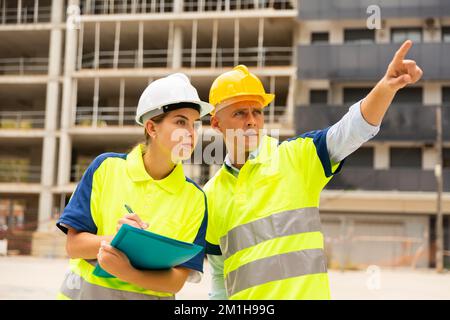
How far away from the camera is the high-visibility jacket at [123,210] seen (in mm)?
2420

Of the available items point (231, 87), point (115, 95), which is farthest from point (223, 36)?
point (231, 87)

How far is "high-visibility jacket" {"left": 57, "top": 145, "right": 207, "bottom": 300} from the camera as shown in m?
2.42

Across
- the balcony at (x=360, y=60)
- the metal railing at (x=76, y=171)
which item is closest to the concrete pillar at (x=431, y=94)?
the balcony at (x=360, y=60)

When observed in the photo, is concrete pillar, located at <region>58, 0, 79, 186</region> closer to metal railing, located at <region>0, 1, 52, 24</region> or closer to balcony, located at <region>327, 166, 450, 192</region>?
metal railing, located at <region>0, 1, 52, 24</region>

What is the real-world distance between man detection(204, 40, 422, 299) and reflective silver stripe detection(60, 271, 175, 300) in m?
0.50

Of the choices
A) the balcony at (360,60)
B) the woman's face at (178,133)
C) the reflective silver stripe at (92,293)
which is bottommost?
the reflective silver stripe at (92,293)

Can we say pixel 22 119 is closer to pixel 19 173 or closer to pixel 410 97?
pixel 19 173

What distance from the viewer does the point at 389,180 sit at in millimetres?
28609

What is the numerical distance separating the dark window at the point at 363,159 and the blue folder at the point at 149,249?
90.7 feet

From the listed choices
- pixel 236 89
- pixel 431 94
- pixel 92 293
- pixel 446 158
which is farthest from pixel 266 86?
pixel 92 293

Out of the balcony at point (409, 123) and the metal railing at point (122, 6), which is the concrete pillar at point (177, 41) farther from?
the balcony at point (409, 123)

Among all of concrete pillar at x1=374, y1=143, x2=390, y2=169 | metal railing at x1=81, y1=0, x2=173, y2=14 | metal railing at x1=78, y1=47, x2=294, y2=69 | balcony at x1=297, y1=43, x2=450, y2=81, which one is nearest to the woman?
balcony at x1=297, y1=43, x2=450, y2=81

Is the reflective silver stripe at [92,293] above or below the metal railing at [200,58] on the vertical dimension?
below

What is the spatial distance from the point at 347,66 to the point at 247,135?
27450 millimetres
